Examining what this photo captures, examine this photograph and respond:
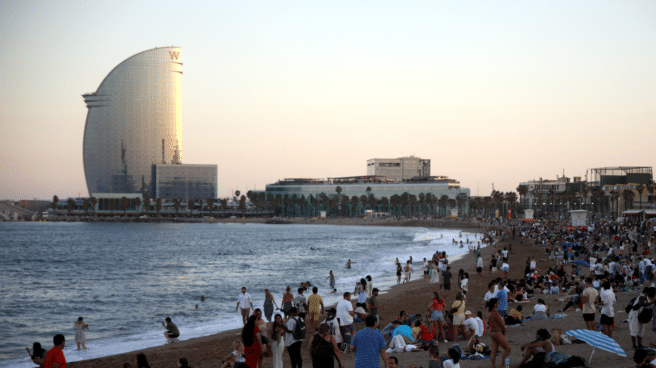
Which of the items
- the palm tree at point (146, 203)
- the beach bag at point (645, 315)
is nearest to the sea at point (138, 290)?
the beach bag at point (645, 315)

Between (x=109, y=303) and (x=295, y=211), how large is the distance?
15779cm

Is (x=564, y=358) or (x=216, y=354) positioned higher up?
(x=564, y=358)

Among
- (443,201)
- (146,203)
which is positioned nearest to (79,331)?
(443,201)

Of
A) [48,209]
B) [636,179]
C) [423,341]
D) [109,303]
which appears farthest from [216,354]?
[48,209]

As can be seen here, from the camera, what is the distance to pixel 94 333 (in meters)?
18.7

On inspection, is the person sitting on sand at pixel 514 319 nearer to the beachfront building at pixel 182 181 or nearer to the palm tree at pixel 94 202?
the beachfront building at pixel 182 181

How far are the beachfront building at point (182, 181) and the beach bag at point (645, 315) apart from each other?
192 meters

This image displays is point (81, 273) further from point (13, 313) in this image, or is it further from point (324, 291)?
point (324, 291)

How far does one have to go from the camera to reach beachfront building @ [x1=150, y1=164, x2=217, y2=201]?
194 m

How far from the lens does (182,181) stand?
195 m

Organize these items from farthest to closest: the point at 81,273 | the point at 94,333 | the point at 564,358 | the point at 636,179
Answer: the point at 636,179 < the point at 81,273 < the point at 94,333 < the point at 564,358

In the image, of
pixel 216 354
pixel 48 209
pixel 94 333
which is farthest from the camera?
pixel 48 209

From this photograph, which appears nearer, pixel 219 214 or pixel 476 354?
pixel 476 354

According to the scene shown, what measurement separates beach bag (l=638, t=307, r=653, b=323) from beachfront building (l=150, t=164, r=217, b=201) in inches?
7561
